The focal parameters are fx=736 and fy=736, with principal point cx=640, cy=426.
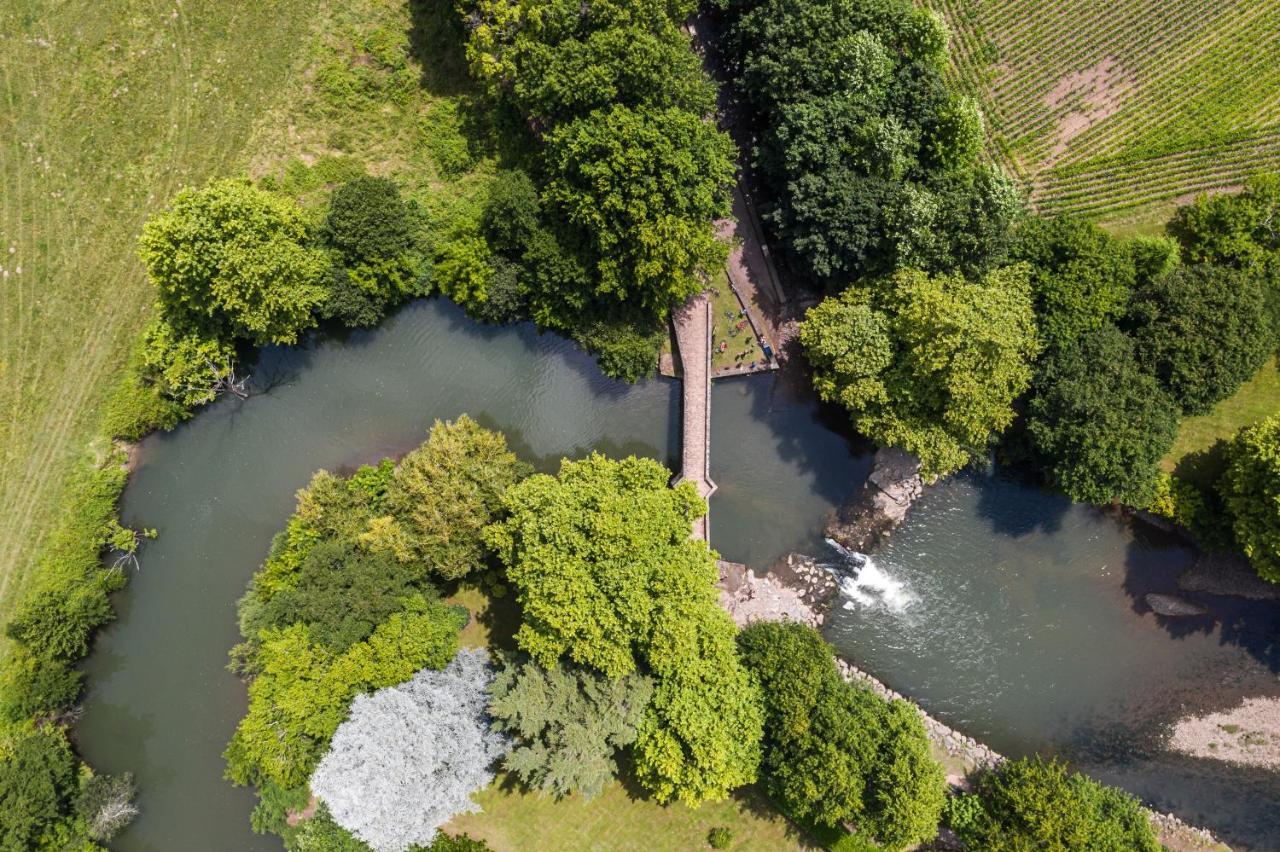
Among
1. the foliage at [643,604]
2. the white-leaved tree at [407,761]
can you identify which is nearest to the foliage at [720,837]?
the foliage at [643,604]

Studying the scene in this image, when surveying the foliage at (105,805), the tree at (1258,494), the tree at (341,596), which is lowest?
the foliage at (105,805)

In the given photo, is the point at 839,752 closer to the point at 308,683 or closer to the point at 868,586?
the point at 868,586

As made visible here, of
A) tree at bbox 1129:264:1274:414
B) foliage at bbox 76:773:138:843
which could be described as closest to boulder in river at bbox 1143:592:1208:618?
tree at bbox 1129:264:1274:414

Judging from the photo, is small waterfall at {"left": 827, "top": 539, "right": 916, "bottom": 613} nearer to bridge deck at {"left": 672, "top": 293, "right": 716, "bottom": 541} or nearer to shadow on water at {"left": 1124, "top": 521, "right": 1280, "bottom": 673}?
bridge deck at {"left": 672, "top": 293, "right": 716, "bottom": 541}

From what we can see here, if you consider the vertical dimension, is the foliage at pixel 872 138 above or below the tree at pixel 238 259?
above

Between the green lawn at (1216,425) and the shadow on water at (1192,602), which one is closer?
the green lawn at (1216,425)

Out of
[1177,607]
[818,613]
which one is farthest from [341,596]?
[1177,607]

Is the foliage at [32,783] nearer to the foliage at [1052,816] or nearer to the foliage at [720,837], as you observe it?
the foliage at [720,837]
